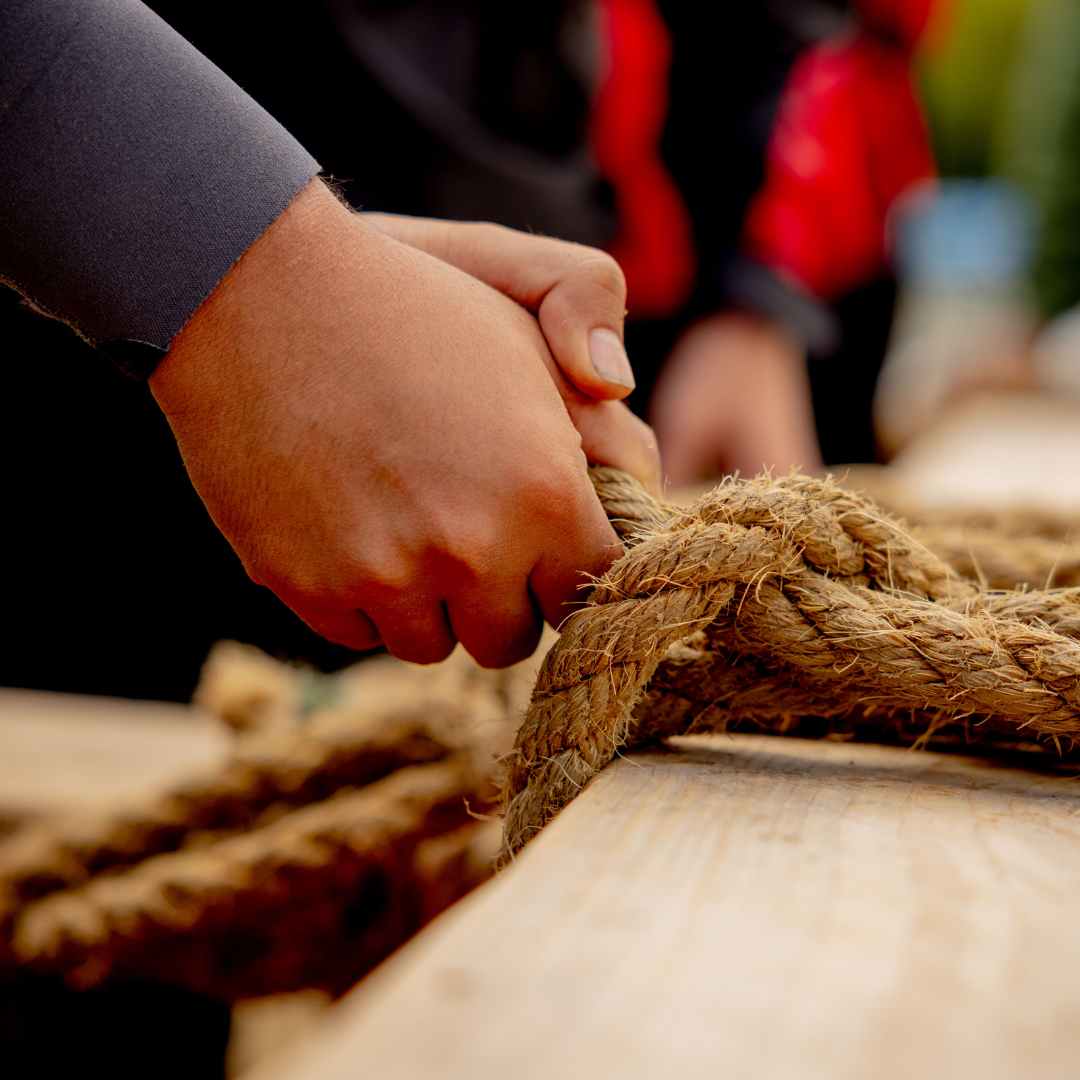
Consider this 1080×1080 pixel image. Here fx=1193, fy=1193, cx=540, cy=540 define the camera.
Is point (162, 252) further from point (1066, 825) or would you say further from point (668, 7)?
point (668, 7)

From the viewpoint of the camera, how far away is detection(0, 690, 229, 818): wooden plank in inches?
35.4

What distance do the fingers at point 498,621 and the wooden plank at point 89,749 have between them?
0.41 metres

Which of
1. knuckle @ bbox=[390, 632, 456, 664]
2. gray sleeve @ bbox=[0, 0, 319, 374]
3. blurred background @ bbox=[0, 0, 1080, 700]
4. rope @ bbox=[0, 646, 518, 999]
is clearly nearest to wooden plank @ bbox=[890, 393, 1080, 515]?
blurred background @ bbox=[0, 0, 1080, 700]

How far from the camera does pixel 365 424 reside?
0.45 metres

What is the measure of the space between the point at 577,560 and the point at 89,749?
2.14ft

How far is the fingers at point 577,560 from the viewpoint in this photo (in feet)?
1.59

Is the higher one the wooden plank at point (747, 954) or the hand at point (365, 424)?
the hand at point (365, 424)

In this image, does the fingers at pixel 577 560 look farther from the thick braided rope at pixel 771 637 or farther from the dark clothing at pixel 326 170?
the dark clothing at pixel 326 170

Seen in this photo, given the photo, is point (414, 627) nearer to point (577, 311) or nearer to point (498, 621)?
point (498, 621)

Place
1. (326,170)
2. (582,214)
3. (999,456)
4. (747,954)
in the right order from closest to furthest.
A: (747,954) < (326,170) < (582,214) < (999,456)

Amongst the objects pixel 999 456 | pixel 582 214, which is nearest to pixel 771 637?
pixel 582 214

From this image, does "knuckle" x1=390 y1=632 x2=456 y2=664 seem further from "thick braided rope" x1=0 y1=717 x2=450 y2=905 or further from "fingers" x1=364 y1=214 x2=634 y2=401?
"thick braided rope" x1=0 y1=717 x2=450 y2=905

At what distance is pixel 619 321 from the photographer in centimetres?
54

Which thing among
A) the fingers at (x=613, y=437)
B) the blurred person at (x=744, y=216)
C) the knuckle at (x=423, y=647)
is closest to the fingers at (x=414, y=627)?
the knuckle at (x=423, y=647)
